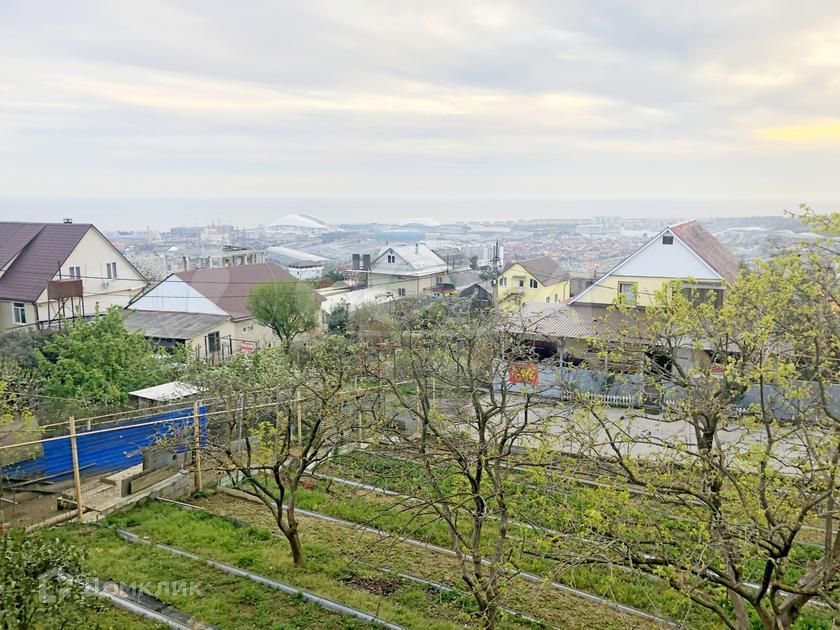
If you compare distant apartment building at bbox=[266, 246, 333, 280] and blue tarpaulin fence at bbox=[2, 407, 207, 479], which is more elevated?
distant apartment building at bbox=[266, 246, 333, 280]

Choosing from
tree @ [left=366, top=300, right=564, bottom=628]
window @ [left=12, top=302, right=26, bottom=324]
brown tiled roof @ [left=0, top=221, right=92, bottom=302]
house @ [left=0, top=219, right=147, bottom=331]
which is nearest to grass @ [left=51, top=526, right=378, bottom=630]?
tree @ [left=366, top=300, right=564, bottom=628]

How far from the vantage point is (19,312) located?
1989 centimetres

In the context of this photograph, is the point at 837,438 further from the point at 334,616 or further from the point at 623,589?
the point at 334,616

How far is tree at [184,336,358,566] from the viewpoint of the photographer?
257 inches

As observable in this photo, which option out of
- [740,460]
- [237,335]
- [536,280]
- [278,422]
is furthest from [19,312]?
[740,460]

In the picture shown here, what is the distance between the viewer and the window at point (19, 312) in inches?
780

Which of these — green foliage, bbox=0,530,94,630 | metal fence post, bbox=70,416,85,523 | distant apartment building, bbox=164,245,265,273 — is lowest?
metal fence post, bbox=70,416,85,523

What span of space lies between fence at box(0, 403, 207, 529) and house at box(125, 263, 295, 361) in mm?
9011

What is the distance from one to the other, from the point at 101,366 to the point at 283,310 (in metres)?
7.73

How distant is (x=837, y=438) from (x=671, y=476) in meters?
1.16

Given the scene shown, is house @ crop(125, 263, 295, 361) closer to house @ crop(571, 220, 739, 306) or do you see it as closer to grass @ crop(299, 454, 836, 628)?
grass @ crop(299, 454, 836, 628)

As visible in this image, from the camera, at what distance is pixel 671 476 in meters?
4.68

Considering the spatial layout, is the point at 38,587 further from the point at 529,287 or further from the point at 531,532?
the point at 529,287

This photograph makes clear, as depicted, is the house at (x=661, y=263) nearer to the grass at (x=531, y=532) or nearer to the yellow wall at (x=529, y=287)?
the yellow wall at (x=529, y=287)
